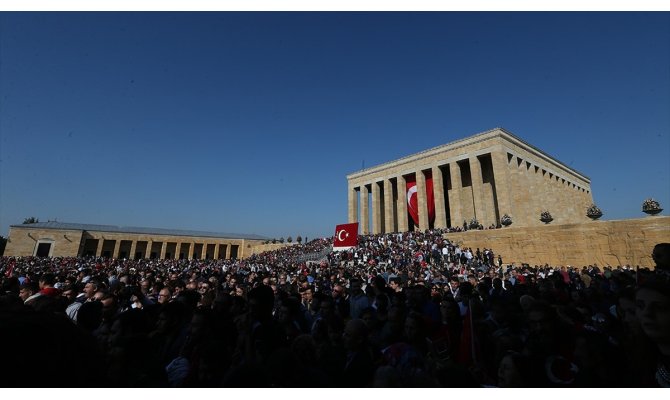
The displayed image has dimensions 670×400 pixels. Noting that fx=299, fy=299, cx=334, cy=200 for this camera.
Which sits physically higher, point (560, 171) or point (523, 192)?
point (560, 171)

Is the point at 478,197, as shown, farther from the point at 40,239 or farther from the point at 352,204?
the point at 40,239

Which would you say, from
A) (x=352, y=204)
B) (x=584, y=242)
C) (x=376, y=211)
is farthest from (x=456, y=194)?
(x=352, y=204)

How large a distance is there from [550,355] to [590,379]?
298 mm

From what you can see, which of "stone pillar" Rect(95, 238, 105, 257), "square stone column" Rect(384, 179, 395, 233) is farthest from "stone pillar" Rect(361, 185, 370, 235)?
"stone pillar" Rect(95, 238, 105, 257)

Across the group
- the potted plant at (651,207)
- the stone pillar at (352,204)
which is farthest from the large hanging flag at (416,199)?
the potted plant at (651,207)

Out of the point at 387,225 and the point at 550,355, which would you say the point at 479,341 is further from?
the point at 387,225

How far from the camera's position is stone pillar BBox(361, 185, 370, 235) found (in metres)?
43.1

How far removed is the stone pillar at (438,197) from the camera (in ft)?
115

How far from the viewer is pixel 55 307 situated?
4.18 metres

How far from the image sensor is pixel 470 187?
121ft

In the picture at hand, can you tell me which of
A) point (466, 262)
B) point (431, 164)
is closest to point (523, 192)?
point (431, 164)

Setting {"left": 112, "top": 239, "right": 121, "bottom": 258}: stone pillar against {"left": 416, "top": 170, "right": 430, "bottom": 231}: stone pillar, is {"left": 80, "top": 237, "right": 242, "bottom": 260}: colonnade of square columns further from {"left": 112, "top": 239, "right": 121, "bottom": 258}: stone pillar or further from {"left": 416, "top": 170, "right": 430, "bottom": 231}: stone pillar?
{"left": 416, "top": 170, "right": 430, "bottom": 231}: stone pillar

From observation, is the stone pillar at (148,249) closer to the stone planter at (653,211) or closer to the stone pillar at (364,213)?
the stone pillar at (364,213)

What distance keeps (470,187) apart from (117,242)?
57.1 meters
